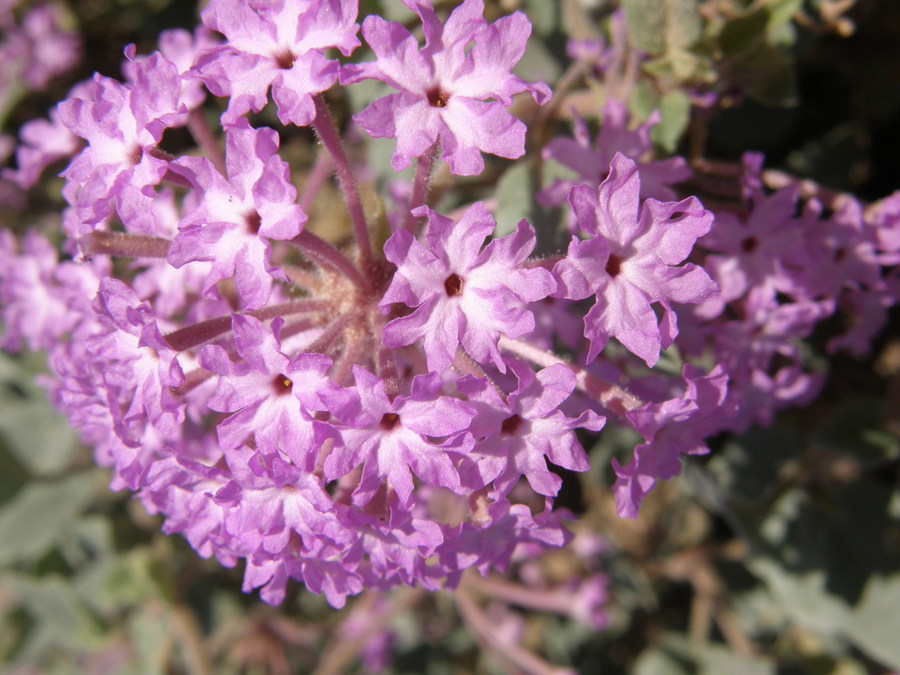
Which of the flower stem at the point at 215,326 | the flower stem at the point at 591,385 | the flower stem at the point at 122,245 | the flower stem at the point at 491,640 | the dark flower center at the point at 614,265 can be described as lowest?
the flower stem at the point at 491,640

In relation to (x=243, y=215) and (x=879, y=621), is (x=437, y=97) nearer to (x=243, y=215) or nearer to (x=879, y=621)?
(x=243, y=215)

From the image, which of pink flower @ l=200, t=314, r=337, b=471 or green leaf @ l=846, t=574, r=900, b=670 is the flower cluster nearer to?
pink flower @ l=200, t=314, r=337, b=471

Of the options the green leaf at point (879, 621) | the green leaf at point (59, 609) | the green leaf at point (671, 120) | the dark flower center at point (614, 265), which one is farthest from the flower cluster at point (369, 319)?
the green leaf at point (59, 609)

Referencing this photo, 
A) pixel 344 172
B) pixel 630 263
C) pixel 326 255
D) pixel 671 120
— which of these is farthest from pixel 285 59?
pixel 671 120

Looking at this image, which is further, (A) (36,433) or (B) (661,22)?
(A) (36,433)

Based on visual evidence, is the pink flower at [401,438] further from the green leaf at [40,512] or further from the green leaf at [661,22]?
the green leaf at [40,512]

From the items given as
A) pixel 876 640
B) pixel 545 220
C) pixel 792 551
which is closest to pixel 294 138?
pixel 545 220

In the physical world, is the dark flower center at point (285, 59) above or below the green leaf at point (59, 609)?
above
